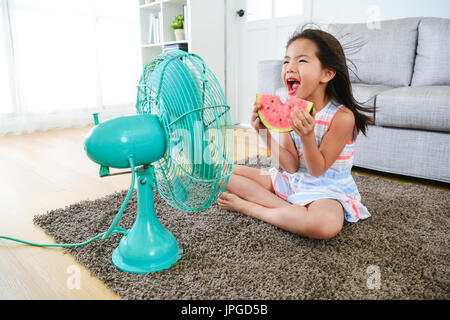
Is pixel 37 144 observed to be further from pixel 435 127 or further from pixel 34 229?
pixel 435 127

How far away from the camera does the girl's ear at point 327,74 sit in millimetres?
1292

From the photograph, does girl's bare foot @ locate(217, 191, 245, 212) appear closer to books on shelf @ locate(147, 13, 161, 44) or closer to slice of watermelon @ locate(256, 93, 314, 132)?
slice of watermelon @ locate(256, 93, 314, 132)

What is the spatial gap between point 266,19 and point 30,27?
90.4 inches

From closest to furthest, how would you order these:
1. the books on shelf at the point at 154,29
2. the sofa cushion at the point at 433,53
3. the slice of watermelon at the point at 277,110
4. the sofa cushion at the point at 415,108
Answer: the slice of watermelon at the point at 277,110
the sofa cushion at the point at 415,108
the sofa cushion at the point at 433,53
the books on shelf at the point at 154,29

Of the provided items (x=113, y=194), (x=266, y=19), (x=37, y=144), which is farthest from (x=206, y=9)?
(x=113, y=194)

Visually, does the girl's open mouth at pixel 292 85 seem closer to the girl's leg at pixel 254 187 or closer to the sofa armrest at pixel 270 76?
the girl's leg at pixel 254 187

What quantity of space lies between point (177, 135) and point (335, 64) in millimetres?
737

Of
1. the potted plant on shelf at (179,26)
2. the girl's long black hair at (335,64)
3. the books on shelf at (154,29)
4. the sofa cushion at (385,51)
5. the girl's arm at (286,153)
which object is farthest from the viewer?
the books on shelf at (154,29)

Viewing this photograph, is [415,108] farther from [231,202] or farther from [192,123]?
[192,123]

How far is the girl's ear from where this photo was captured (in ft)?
4.24

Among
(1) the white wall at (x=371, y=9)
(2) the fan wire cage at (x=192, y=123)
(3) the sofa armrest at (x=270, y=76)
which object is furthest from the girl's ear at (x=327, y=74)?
(1) the white wall at (x=371, y=9)

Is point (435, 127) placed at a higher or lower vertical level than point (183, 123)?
lower

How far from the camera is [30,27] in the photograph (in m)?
3.30

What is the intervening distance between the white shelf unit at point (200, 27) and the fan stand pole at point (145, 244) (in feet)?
8.53
